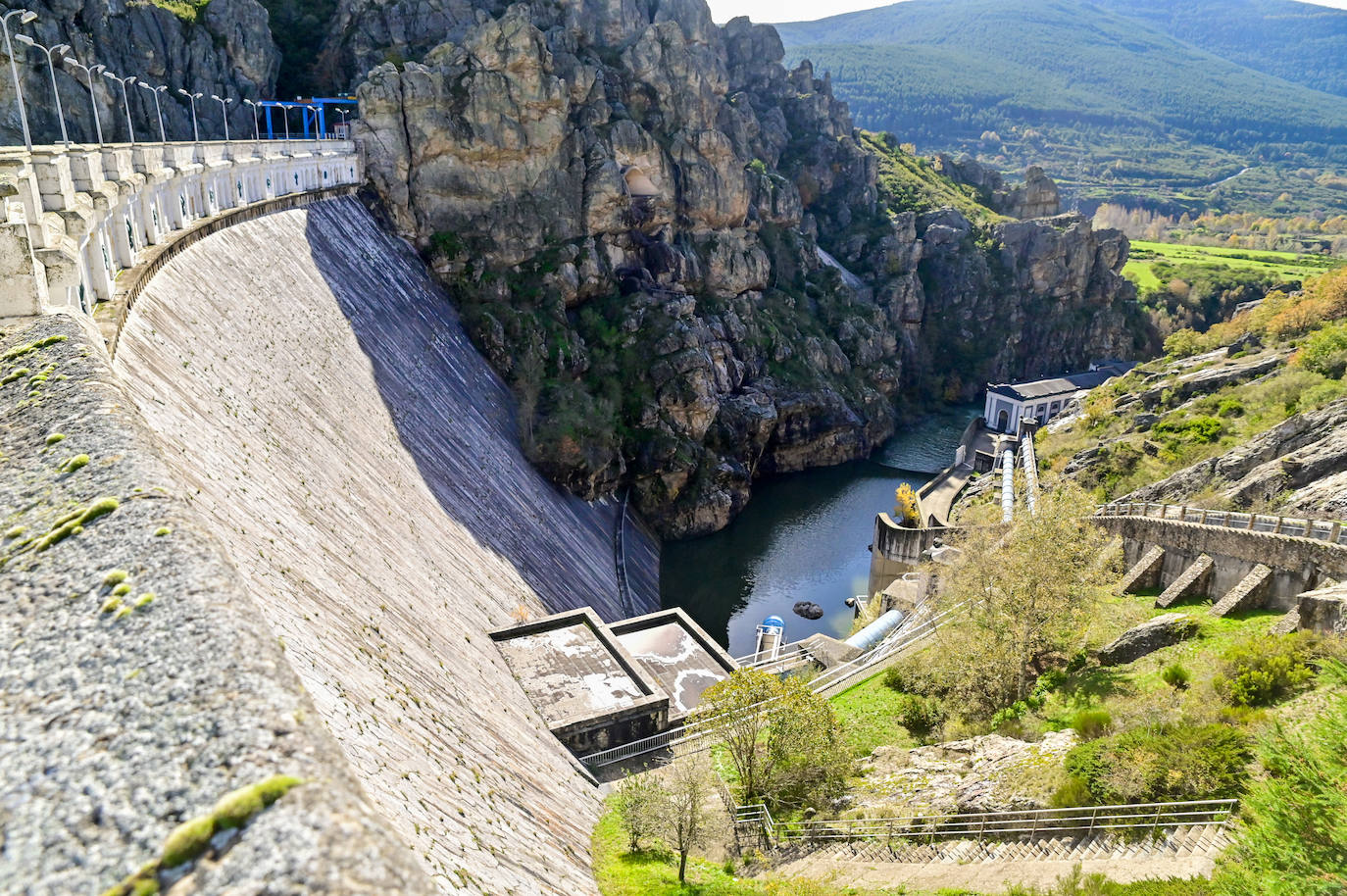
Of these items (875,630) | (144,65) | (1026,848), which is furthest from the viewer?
(144,65)

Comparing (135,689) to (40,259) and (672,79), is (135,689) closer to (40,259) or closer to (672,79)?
(40,259)

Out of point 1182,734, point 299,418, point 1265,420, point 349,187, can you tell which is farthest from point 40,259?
point 1265,420

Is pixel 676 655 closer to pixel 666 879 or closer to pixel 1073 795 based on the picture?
pixel 666 879

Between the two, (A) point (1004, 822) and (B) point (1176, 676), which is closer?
(A) point (1004, 822)

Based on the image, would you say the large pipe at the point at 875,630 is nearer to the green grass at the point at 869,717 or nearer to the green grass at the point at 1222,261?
the green grass at the point at 869,717

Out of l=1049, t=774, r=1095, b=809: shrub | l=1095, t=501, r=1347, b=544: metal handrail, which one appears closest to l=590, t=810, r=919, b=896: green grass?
l=1049, t=774, r=1095, b=809: shrub

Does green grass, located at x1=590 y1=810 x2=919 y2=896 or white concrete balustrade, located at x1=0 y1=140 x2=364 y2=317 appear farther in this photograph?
green grass, located at x1=590 y1=810 x2=919 y2=896

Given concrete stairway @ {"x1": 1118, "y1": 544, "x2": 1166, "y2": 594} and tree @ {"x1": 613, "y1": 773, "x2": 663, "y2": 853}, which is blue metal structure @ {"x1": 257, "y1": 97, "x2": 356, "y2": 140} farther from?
concrete stairway @ {"x1": 1118, "y1": 544, "x2": 1166, "y2": 594}

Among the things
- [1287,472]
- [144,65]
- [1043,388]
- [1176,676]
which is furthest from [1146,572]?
[144,65]
